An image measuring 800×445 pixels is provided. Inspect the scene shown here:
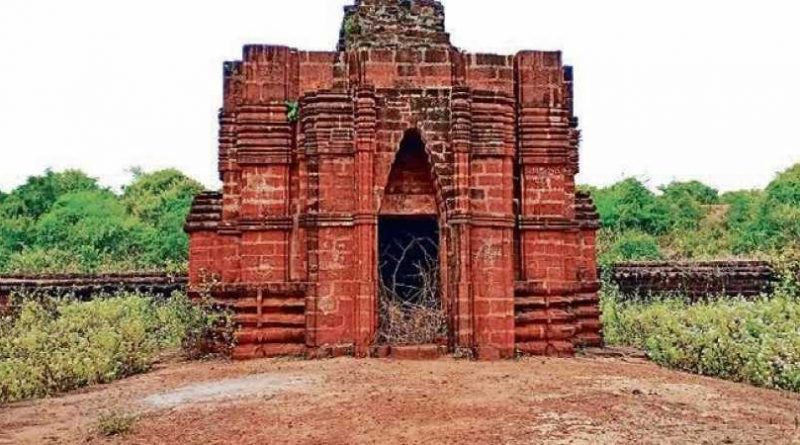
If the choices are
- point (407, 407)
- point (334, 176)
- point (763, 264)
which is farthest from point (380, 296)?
point (763, 264)

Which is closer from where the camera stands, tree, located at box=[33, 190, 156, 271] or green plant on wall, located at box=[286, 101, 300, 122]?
green plant on wall, located at box=[286, 101, 300, 122]

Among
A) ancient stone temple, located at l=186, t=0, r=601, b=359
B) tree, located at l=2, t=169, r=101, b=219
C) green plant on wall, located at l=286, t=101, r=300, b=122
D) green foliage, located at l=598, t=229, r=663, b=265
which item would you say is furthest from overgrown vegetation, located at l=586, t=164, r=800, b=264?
tree, located at l=2, t=169, r=101, b=219

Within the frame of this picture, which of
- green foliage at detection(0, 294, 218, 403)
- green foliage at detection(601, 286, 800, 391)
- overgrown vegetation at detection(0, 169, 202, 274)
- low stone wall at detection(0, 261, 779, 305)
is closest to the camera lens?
green foliage at detection(0, 294, 218, 403)

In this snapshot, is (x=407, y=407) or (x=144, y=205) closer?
(x=407, y=407)

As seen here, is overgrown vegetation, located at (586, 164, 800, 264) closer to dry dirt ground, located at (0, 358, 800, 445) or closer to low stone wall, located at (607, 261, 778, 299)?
low stone wall, located at (607, 261, 778, 299)

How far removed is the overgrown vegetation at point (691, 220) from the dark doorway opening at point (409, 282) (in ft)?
55.7

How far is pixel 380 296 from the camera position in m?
10.3

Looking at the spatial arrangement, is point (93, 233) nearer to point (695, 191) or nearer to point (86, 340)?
point (86, 340)

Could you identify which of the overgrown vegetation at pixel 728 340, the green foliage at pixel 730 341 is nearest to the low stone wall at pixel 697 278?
the overgrown vegetation at pixel 728 340

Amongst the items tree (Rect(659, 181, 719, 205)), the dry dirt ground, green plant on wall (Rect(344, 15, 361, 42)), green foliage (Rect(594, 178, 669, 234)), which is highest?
green plant on wall (Rect(344, 15, 361, 42))

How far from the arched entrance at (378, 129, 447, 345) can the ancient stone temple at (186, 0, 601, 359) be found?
1.4 inches

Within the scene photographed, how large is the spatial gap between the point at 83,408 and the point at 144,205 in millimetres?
29485

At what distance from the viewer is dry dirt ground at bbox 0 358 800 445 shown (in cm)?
568

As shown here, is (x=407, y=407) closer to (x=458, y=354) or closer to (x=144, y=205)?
(x=458, y=354)
